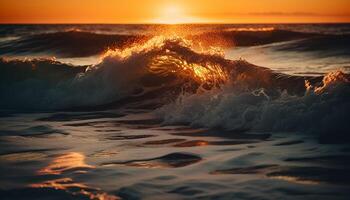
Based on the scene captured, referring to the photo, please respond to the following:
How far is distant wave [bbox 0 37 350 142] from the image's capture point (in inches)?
248

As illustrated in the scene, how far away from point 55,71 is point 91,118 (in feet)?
15.0

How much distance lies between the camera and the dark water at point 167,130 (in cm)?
399

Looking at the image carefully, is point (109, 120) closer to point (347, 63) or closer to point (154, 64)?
point (154, 64)

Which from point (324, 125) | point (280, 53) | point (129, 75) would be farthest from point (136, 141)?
point (280, 53)

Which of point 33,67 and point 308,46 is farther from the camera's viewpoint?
point 308,46

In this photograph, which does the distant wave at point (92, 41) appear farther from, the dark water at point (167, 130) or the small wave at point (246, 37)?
the dark water at point (167, 130)

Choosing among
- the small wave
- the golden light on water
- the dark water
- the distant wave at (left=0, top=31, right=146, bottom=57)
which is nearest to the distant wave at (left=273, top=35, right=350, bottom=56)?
the small wave

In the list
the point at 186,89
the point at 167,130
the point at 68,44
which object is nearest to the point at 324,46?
the point at 186,89

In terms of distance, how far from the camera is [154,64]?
11508mm

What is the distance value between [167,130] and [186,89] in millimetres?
3821

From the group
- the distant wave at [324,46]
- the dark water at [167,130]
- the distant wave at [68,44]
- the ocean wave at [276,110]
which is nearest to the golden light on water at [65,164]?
the dark water at [167,130]

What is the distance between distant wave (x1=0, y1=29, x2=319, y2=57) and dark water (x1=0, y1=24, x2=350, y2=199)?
12.1 metres

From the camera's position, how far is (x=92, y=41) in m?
26.1

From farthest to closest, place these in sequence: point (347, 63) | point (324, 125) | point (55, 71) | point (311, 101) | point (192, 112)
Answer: point (347, 63) < point (55, 71) < point (192, 112) < point (311, 101) < point (324, 125)
